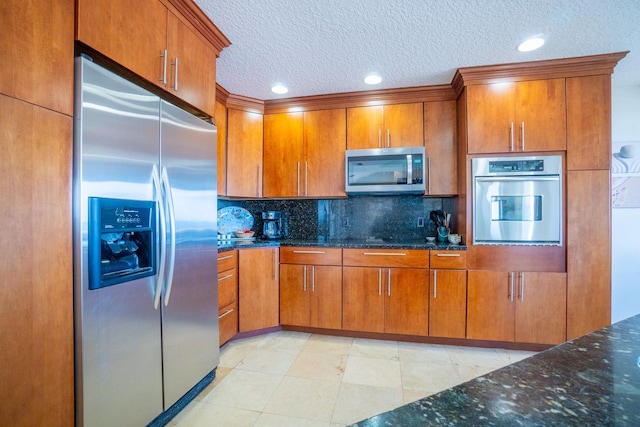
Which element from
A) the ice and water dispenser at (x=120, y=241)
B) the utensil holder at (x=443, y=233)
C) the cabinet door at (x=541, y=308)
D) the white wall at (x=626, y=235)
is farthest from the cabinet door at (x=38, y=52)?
the white wall at (x=626, y=235)

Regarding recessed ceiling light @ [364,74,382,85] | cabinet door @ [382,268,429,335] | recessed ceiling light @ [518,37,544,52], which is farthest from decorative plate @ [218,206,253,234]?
recessed ceiling light @ [518,37,544,52]

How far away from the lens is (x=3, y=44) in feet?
3.09

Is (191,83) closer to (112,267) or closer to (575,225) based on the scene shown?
(112,267)

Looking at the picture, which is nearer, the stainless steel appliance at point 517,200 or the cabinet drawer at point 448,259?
the stainless steel appliance at point 517,200

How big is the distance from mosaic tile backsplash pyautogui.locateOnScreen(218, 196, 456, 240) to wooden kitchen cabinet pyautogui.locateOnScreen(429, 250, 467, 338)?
558mm

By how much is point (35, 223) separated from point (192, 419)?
53.1 inches

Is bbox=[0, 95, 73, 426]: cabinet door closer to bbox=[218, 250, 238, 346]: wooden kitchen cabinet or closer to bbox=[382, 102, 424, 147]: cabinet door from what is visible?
bbox=[218, 250, 238, 346]: wooden kitchen cabinet

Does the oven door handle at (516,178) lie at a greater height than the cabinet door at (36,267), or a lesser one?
greater

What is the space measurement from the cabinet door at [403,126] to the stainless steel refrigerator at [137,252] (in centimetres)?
178

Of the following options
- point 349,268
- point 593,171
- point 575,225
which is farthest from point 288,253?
point 593,171

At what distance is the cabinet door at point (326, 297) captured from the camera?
9.03 feet

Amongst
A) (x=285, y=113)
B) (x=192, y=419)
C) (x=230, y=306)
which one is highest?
(x=285, y=113)

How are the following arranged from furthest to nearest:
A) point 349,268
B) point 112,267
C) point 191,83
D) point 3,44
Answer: point 349,268, point 191,83, point 112,267, point 3,44

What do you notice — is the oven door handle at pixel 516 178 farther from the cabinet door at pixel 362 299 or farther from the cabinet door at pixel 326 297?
the cabinet door at pixel 326 297
